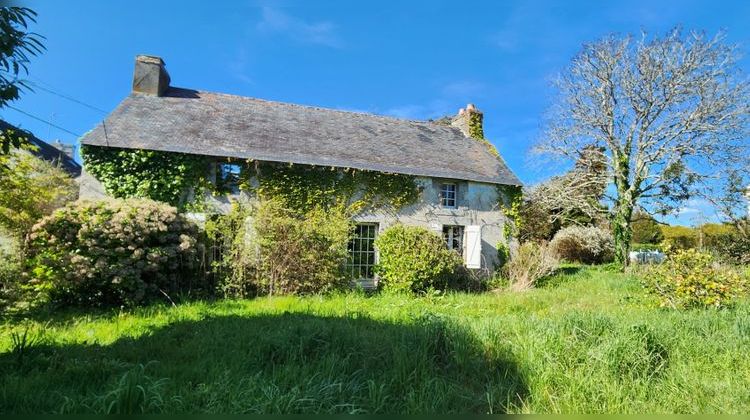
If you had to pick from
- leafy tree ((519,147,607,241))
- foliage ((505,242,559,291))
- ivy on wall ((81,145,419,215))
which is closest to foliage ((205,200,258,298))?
ivy on wall ((81,145,419,215))

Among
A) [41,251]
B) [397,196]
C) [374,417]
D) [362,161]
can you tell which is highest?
[362,161]

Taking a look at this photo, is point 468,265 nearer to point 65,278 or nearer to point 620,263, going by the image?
point 620,263

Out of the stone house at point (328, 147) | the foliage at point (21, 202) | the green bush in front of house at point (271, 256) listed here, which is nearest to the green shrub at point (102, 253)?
the foliage at point (21, 202)

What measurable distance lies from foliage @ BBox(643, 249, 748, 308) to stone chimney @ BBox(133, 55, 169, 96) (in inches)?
563

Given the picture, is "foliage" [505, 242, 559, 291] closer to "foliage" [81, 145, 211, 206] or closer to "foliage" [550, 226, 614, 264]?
"foliage" [550, 226, 614, 264]

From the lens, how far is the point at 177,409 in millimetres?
3070

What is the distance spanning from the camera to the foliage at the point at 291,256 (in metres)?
9.49

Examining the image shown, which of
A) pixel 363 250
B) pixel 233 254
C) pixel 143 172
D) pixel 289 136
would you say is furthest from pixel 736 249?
pixel 143 172

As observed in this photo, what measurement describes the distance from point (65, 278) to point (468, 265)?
33.0 ft

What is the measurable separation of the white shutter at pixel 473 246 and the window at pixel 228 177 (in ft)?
23.4

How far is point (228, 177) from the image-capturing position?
1093 cm

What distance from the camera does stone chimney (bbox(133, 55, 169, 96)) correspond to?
12.6 meters

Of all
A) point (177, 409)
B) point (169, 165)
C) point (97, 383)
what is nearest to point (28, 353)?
point (97, 383)

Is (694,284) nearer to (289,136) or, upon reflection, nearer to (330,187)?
(330,187)
